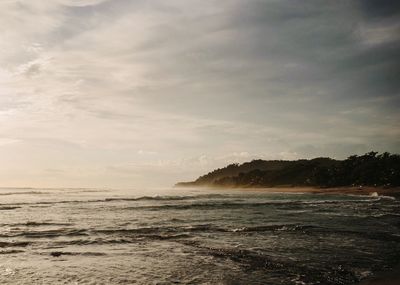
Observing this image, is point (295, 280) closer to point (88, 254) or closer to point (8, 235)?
point (88, 254)

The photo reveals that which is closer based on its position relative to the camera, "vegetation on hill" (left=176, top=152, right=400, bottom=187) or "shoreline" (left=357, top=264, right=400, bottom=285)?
"shoreline" (left=357, top=264, right=400, bottom=285)

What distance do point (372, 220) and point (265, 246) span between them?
12.6 m

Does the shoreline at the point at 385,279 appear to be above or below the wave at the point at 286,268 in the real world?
below

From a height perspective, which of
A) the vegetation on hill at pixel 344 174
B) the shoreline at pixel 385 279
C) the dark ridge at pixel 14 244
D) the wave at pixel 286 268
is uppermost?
the vegetation on hill at pixel 344 174

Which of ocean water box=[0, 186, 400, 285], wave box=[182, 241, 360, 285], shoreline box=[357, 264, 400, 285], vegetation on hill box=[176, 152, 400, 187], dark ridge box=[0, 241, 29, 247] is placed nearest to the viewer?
shoreline box=[357, 264, 400, 285]

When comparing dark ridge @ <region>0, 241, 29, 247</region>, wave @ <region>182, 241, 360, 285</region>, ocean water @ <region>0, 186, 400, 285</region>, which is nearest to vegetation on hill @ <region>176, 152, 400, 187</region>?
ocean water @ <region>0, 186, 400, 285</region>

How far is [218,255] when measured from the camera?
12734 mm

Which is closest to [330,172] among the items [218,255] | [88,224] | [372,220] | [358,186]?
[358,186]

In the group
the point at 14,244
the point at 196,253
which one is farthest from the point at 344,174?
the point at 14,244

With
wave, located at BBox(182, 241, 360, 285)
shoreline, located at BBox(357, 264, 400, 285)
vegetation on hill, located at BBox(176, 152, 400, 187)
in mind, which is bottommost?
shoreline, located at BBox(357, 264, 400, 285)

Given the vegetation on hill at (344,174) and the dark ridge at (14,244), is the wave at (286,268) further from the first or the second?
the vegetation on hill at (344,174)

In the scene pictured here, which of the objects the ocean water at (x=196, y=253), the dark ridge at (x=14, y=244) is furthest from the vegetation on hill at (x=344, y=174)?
the dark ridge at (x=14, y=244)

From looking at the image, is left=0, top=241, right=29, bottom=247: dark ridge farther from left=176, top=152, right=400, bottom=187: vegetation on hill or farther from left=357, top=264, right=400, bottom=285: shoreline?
left=176, top=152, right=400, bottom=187: vegetation on hill

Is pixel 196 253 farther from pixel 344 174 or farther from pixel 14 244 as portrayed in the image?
pixel 344 174
